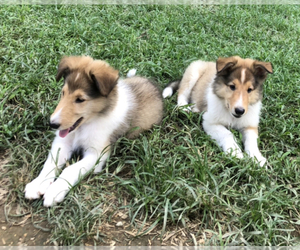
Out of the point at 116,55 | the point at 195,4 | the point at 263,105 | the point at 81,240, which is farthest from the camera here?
the point at 195,4

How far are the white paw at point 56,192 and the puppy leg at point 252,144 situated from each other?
237 centimetres

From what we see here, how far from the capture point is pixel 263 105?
A: 4855 mm

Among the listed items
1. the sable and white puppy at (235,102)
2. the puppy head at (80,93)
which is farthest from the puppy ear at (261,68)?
the puppy head at (80,93)

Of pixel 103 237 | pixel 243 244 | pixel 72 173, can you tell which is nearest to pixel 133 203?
pixel 103 237

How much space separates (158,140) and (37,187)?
5.47 ft

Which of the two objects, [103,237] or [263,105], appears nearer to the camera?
[103,237]

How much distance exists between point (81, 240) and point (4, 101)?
2.52m

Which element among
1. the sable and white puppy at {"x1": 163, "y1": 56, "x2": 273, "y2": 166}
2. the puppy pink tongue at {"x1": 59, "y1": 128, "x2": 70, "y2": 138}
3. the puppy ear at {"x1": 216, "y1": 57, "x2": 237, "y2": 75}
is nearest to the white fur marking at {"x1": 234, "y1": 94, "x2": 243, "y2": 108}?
the sable and white puppy at {"x1": 163, "y1": 56, "x2": 273, "y2": 166}

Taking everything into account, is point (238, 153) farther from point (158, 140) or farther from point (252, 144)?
point (158, 140)

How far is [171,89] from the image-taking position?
5105mm

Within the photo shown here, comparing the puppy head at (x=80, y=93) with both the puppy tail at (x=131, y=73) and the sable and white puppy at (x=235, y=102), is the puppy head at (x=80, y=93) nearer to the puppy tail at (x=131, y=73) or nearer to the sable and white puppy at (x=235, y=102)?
the puppy tail at (x=131, y=73)

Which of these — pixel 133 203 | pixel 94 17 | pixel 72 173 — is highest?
pixel 94 17

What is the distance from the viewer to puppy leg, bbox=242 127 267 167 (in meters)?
3.79

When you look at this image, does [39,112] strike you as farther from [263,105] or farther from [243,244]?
[263,105]
